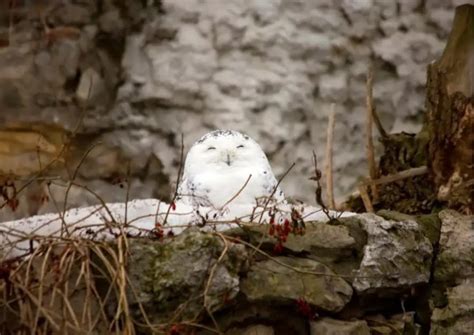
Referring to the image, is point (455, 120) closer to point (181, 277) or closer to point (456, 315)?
point (456, 315)

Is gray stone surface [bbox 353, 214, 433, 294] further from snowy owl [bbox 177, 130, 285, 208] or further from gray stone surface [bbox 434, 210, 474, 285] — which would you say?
snowy owl [bbox 177, 130, 285, 208]

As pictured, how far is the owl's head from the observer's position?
208cm

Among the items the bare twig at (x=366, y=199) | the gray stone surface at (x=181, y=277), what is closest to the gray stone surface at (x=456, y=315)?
the gray stone surface at (x=181, y=277)

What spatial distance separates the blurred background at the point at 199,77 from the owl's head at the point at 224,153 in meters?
0.67

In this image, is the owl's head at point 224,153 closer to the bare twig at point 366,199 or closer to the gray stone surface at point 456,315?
the bare twig at point 366,199

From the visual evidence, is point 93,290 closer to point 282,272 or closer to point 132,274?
point 132,274

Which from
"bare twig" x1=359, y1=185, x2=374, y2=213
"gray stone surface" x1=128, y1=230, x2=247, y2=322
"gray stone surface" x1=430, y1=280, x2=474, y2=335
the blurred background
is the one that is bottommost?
"gray stone surface" x1=430, y1=280, x2=474, y2=335

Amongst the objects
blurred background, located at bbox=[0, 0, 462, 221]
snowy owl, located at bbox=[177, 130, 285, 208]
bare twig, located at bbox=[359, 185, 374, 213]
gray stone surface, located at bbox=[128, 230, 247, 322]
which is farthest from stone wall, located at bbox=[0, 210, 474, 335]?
blurred background, located at bbox=[0, 0, 462, 221]

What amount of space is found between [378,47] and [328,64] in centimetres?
16

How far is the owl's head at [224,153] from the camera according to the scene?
2.08 metres

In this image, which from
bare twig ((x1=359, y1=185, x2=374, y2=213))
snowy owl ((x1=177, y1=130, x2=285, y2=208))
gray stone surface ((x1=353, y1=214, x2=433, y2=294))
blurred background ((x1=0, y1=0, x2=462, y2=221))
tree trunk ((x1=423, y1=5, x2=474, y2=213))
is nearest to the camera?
gray stone surface ((x1=353, y1=214, x2=433, y2=294))

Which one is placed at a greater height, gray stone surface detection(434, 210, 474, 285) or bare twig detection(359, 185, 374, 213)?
bare twig detection(359, 185, 374, 213)

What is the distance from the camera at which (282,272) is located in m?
1.73

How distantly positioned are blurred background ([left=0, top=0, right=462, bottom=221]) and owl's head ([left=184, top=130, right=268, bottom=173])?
2.21ft
